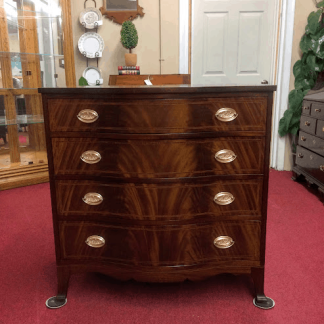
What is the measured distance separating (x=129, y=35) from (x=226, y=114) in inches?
105

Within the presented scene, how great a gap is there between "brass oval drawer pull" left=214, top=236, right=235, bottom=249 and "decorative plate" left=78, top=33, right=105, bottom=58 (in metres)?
3.04

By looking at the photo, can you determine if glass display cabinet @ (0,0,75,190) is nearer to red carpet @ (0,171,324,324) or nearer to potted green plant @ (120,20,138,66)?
potted green plant @ (120,20,138,66)

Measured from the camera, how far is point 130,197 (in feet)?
4.68

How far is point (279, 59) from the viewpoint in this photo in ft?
12.5

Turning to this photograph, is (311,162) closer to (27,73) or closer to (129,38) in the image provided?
(129,38)

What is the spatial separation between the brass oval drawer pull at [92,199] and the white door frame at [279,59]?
2861 mm

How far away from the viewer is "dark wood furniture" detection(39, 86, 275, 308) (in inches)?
53.3

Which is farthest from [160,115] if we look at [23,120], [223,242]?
[23,120]

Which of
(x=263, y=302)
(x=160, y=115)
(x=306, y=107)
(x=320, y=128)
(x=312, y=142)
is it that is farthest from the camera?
(x=306, y=107)

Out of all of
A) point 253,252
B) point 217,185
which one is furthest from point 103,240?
point 253,252

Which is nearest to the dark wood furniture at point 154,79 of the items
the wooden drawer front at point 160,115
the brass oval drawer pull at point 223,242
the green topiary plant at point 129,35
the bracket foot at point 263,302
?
the green topiary plant at point 129,35

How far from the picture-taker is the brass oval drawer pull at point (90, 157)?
140 cm

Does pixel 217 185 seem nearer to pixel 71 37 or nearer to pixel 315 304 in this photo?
pixel 315 304

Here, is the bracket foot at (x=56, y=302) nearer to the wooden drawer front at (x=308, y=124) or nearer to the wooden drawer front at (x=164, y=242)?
the wooden drawer front at (x=164, y=242)
